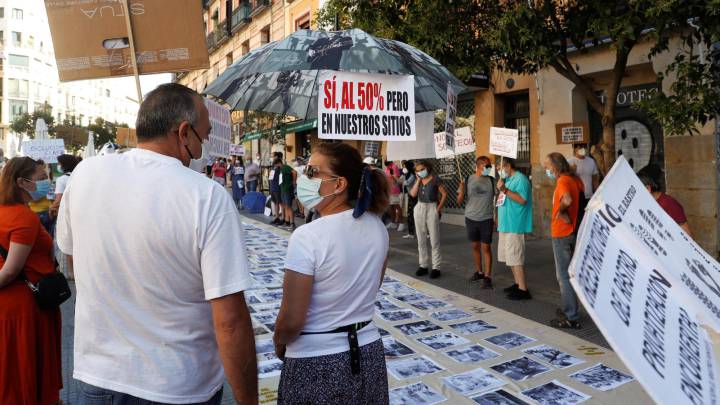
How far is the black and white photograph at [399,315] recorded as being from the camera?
208 inches

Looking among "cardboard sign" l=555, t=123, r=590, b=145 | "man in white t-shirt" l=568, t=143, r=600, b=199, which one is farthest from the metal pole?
"cardboard sign" l=555, t=123, r=590, b=145

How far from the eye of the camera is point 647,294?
1026mm

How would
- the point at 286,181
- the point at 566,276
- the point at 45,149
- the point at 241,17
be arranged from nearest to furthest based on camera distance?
the point at 566,276
the point at 45,149
the point at 286,181
the point at 241,17

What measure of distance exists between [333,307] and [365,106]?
2.59 meters

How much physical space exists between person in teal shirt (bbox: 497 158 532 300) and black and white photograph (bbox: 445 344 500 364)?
6.28 feet

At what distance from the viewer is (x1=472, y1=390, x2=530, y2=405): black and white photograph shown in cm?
344

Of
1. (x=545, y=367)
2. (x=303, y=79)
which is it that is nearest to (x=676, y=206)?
(x=545, y=367)

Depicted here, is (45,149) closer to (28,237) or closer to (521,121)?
(28,237)

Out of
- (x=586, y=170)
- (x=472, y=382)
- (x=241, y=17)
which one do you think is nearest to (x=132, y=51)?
(x=472, y=382)

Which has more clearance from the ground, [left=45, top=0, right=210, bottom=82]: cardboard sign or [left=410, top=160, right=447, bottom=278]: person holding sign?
[left=45, top=0, right=210, bottom=82]: cardboard sign

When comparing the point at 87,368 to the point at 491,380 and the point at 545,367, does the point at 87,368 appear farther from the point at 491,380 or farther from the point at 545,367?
the point at 545,367

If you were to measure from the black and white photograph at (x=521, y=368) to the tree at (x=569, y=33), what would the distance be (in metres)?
3.23

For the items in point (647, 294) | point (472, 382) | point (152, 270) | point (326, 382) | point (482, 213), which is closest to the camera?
point (647, 294)

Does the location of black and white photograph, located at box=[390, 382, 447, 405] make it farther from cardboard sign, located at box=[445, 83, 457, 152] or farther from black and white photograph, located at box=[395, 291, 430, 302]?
cardboard sign, located at box=[445, 83, 457, 152]
